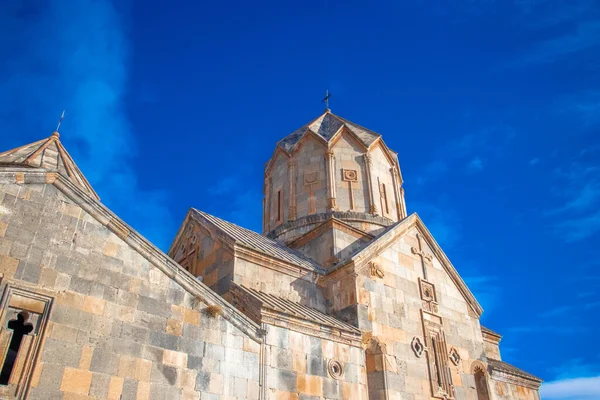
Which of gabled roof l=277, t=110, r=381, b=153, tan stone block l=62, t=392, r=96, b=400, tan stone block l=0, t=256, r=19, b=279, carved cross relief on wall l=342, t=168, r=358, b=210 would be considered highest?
gabled roof l=277, t=110, r=381, b=153

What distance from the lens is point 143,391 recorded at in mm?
6250

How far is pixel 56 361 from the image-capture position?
578 cm

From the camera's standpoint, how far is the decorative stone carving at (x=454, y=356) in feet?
35.1

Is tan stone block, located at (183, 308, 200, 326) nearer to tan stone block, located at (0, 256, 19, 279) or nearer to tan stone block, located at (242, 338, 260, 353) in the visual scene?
tan stone block, located at (242, 338, 260, 353)

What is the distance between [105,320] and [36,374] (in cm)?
101

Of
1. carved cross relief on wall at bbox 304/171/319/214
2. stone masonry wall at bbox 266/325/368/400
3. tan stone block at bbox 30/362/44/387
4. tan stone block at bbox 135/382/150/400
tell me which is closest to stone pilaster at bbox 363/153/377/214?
carved cross relief on wall at bbox 304/171/319/214

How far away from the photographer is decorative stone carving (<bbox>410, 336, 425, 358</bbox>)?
1005cm

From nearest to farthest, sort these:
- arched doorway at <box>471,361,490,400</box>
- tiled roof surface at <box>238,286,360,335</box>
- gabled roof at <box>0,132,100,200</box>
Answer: tiled roof surface at <box>238,286,360,335</box>, arched doorway at <box>471,361,490,400</box>, gabled roof at <box>0,132,100,200</box>

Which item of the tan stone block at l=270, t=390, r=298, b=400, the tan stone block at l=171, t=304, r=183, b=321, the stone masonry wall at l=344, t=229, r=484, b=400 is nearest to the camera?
the tan stone block at l=171, t=304, r=183, b=321

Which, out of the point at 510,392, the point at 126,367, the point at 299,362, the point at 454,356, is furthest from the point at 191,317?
the point at 510,392

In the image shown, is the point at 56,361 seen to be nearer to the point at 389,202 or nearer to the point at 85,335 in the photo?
the point at 85,335

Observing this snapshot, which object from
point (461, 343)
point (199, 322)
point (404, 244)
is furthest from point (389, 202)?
point (199, 322)

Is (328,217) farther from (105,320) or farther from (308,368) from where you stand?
(105,320)

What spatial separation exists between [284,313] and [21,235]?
4.06 meters
